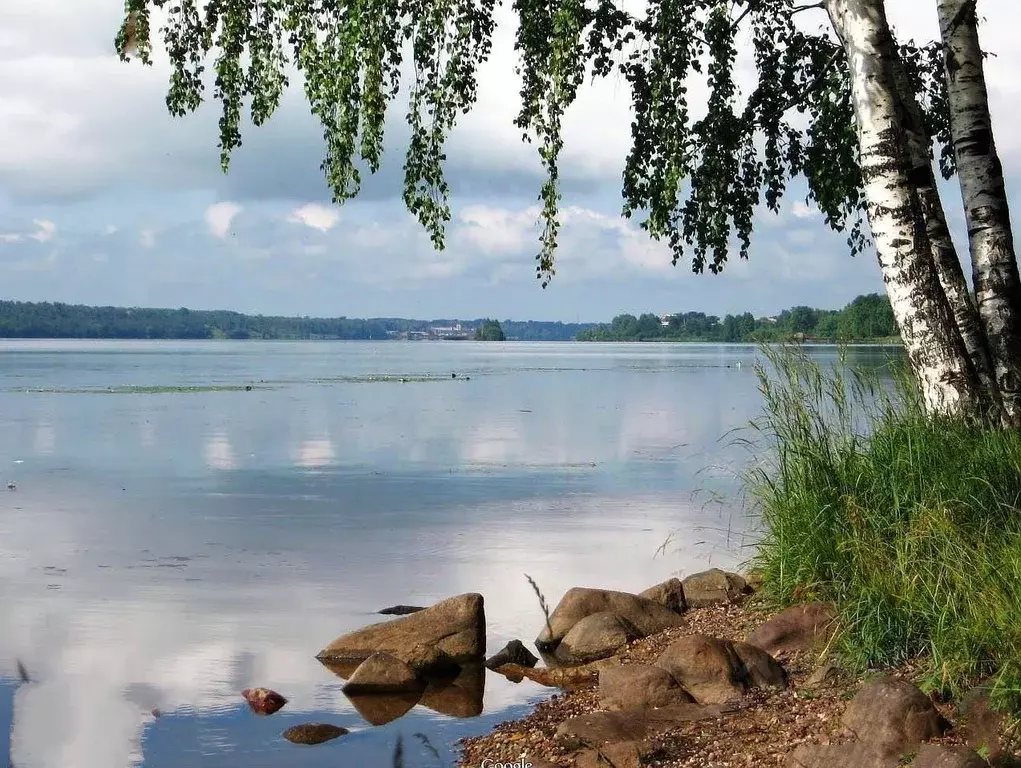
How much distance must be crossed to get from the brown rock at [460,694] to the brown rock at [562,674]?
0.22 m

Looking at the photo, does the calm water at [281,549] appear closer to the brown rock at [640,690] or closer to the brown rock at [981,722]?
the brown rock at [640,690]

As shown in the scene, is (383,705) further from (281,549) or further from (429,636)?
(281,549)

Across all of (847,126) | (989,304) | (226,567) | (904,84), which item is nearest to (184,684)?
(226,567)

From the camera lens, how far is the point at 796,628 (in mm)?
7906

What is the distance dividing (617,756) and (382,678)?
3.08 metres

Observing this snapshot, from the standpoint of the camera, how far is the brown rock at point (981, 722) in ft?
18.8

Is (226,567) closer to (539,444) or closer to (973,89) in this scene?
(973,89)

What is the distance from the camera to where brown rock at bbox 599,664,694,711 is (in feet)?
24.6

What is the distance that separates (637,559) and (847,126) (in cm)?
543

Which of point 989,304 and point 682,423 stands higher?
point 989,304

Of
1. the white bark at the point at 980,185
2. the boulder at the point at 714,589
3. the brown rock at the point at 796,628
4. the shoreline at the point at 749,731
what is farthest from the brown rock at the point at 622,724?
the white bark at the point at 980,185

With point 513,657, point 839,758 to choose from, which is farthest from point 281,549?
point 839,758

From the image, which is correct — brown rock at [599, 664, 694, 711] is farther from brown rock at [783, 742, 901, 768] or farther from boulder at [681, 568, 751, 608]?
boulder at [681, 568, 751, 608]

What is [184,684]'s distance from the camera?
9289mm
